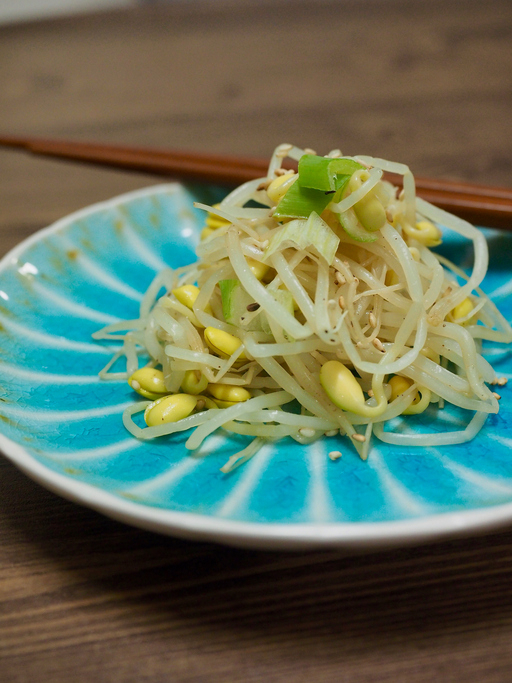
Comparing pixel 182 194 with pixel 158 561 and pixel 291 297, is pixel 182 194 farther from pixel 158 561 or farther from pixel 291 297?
pixel 158 561

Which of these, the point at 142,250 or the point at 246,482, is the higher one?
the point at 142,250

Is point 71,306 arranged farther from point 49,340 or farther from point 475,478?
point 475,478

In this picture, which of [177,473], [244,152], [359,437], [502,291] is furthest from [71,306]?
[244,152]

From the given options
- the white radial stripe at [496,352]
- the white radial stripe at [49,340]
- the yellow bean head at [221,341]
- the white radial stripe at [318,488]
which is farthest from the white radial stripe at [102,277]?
A: the white radial stripe at [496,352]

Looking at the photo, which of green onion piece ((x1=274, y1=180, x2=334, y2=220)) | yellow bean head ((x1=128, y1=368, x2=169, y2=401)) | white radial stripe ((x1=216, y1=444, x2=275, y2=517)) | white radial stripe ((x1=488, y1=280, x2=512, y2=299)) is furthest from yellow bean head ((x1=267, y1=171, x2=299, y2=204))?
white radial stripe ((x1=488, y1=280, x2=512, y2=299))

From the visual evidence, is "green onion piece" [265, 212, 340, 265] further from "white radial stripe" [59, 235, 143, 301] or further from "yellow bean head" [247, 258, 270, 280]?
"white radial stripe" [59, 235, 143, 301]
